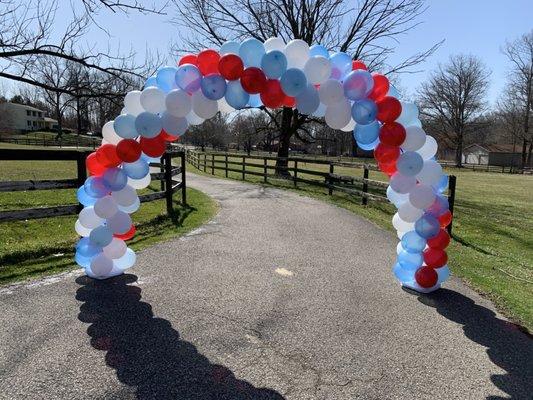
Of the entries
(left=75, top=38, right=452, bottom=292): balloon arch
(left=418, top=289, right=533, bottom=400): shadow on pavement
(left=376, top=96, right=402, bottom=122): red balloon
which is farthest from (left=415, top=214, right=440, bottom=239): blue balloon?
(left=376, top=96, right=402, bottom=122): red balloon

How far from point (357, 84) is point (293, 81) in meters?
0.78

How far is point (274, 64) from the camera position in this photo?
4422mm

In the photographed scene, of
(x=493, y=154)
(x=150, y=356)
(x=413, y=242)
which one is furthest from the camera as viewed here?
(x=493, y=154)

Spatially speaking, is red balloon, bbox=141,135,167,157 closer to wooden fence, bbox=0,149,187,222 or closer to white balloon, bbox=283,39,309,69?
white balloon, bbox=283,39,309,69

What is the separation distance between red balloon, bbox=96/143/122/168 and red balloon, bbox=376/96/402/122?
3250 mm

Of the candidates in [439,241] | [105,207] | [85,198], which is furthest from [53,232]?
[439,241]

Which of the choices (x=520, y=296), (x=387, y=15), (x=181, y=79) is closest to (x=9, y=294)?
(x=181, y=79)

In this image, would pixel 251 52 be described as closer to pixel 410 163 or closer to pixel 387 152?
pixel 387 152

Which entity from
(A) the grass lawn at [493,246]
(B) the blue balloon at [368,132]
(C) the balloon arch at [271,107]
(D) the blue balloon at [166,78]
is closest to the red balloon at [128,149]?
(C) the balloon arch at [271,107]

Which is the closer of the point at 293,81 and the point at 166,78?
the point at 293,81

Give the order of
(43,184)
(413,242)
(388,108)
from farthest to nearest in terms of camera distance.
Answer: (43,184) < (413,242) < (388,108)

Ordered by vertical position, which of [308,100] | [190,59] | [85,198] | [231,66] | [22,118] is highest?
[22,118]

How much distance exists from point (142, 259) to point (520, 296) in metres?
5.50

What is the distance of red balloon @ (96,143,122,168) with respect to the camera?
500 cm
